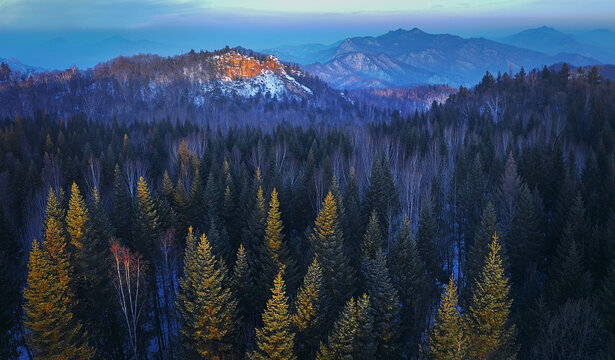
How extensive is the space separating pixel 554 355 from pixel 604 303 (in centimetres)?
461

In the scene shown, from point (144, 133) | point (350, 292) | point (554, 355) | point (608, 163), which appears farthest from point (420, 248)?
point (144, 133)

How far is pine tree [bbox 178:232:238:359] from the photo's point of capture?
2136cm

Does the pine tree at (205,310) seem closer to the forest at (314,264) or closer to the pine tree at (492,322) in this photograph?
the forest at (314,264)

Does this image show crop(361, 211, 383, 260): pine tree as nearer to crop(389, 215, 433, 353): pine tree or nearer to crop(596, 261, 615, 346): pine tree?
crop(389, 215, 433, 353): pine tree

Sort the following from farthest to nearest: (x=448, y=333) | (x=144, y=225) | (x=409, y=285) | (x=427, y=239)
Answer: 1. (x=427, y=239)
2. (x=144, y=225)
3. (x=409, y=285)
4. (x=448, y=333)

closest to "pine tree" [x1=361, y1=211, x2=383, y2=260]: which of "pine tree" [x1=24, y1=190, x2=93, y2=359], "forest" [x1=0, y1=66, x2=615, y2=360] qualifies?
"forest" [x1=0, y1=66, x2=615, y2=360]

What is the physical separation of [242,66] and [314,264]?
161m

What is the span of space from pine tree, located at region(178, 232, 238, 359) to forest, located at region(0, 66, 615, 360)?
0.09 meters

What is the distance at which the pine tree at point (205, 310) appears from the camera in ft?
70.1

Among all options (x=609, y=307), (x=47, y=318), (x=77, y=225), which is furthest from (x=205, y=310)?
(x=609, y=307)

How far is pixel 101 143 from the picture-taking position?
6469cm

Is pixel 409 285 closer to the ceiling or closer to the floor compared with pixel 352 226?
closer to the floor

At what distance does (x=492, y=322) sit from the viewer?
19.6 meters

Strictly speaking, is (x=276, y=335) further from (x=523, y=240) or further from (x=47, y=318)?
(x=523, y=240)
